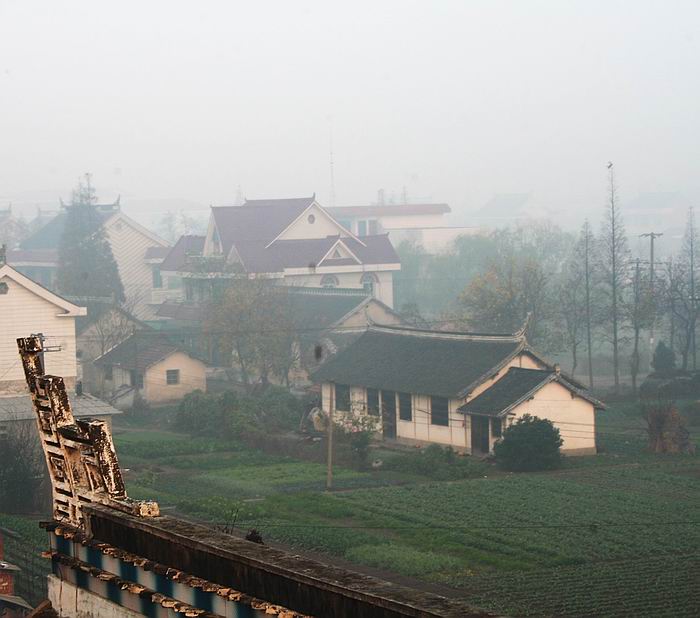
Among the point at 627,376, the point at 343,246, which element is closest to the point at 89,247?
the point at 343,246

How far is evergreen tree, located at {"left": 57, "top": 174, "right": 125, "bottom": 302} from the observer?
69.9 meters

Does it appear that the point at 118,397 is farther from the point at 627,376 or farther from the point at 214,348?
the point at 627,376

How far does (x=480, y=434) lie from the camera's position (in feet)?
118

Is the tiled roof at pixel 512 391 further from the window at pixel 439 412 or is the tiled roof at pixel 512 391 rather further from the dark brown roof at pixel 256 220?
the dark brown roof at pixel 256 220

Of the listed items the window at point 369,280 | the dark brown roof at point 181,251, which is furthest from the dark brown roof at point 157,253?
the window at point 369,280

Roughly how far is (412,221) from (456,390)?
88591mm

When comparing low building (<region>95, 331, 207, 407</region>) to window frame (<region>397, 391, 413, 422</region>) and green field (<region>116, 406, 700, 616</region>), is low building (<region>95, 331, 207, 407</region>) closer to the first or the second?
green field (<region>116, 406, 700, 616</region>)

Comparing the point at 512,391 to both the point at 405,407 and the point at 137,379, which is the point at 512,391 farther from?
the point at 137,379

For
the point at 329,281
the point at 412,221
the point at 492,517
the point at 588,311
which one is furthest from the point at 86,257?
the point at 412,221

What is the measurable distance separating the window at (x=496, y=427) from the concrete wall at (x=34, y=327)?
1260 centimetres

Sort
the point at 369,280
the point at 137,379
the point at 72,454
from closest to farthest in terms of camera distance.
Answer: the point at 72,454
the point at 137,379
the point at 369,280

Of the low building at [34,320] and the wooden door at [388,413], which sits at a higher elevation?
the low building at [34,320]

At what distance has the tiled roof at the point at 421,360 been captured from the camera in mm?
37625

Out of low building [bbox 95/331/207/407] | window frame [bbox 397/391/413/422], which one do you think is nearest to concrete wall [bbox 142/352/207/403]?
low building [bbox 95/331/207/407]
